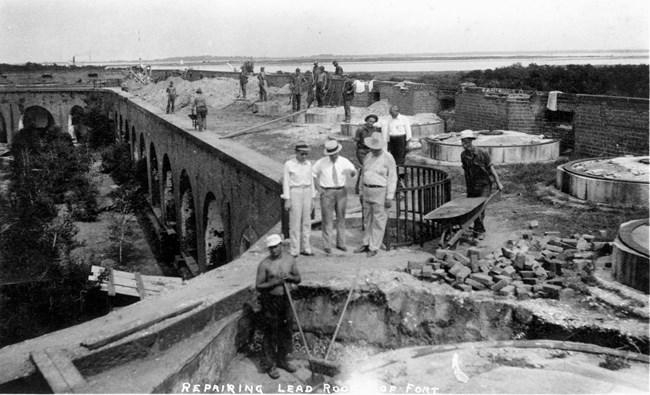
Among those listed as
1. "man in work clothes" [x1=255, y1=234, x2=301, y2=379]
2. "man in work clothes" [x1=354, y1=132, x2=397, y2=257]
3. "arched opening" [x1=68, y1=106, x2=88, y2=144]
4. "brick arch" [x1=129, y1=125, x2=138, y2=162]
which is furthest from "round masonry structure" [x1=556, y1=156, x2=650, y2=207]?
"arched opening" [x1=68, y1=106, x2=88, y2=144]

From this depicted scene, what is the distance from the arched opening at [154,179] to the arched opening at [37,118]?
23.2m

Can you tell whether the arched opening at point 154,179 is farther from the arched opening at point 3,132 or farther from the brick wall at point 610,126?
the arched opening at point 3,132

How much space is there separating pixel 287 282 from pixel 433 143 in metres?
8.79

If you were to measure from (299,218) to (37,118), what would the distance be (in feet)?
167

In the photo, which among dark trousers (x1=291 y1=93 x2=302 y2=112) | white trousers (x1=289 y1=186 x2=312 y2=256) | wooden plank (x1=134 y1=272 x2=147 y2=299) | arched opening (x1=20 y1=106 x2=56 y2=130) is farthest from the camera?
arched opening (x1=20 y1=106 x2=56 y2=130)

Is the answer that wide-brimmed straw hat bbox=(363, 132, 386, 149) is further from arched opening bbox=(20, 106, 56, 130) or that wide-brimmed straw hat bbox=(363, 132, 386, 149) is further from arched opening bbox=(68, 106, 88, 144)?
arched opening bbox=(20, 106, 56, 130)

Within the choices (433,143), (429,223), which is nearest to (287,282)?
(429,223)

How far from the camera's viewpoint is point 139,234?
2375 centimetres

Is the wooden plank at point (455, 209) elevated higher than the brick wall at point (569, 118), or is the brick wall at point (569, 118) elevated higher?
the brick wall at point (569, 118)

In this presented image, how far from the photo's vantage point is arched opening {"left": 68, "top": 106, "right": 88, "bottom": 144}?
4741 cm

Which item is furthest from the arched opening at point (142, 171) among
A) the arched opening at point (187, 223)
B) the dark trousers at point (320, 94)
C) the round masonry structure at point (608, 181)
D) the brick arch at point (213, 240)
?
the round masonry structure at point (608, 181)

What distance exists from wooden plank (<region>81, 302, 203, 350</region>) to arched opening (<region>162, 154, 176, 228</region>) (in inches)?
711

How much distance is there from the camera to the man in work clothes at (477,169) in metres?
7.57

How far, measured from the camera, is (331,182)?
707 cm
